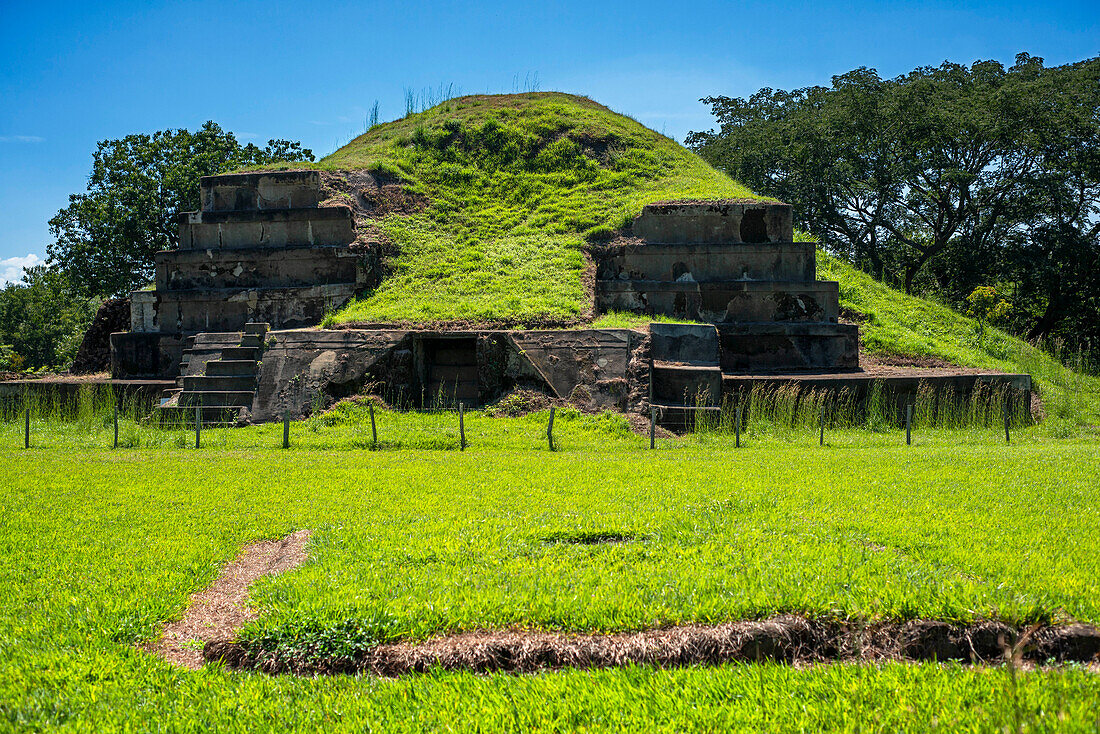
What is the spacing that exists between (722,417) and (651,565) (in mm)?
8768

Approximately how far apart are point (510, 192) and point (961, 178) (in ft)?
54.0

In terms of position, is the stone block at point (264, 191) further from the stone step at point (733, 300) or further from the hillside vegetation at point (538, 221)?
the stone step at point (733, 300)

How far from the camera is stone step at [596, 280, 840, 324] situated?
17.0 m

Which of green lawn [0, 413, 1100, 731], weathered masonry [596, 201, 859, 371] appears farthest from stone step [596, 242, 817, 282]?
green lawn [0, 413, 1100, 731]

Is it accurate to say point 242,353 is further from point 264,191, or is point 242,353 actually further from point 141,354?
point 264,191

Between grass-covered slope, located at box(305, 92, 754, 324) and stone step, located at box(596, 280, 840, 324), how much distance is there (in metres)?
1.49

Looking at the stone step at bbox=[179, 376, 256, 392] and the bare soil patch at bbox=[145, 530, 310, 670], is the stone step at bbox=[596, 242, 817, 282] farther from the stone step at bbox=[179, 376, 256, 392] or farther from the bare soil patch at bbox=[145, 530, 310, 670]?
A: the bare soil patch at bbox=[145, 530, 310, 670]

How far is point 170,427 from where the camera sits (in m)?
13.5

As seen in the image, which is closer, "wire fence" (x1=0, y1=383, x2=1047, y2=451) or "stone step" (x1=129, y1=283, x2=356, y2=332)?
"wire fence" (x1=0, y1=383, x2=1047, y2=451)

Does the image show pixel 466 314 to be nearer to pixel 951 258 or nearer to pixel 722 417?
pixel 722 417

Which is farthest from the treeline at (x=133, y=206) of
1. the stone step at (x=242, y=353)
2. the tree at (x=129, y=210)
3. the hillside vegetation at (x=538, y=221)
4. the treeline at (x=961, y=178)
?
the treeline at (x=961, y=178)

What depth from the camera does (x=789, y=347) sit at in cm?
1661

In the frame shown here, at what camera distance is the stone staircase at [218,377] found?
13.8 meters

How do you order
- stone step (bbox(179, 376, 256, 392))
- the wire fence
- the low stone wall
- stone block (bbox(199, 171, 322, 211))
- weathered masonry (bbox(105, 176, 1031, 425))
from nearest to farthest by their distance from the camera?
the wire fence < the low stone wall < weathered masonry (bbox(105, 176, 1031, 425)) < stone step (bbox(179, 376, 256, 392)) < stone block (bbox(199, 171, 322, 211))
